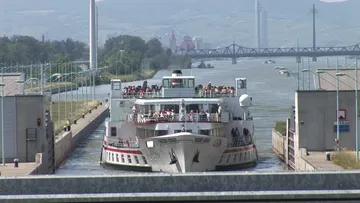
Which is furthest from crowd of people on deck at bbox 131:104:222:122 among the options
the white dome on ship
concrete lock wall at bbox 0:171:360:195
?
concrete lock wall at bbox 0:171:360:195

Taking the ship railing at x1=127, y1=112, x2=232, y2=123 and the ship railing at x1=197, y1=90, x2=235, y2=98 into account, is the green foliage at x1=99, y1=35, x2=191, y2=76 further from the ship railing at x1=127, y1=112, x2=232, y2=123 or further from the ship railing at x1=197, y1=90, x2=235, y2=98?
the ship railing at x1=127, y1=112, x2=232, y2=123

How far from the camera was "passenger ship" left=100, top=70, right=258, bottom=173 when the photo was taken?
38875 mm

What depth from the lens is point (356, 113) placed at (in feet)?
125

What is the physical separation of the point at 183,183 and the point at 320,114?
20.0 metres

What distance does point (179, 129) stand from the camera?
Answer: 131 feet

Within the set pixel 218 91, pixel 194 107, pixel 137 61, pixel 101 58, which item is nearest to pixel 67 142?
pixel 218 91

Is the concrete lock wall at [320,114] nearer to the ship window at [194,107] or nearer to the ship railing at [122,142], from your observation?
the ship window at [194,107]

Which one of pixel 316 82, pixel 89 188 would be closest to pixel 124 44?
pixel 316 82

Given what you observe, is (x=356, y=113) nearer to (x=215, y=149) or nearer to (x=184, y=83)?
(x=215, y=149)

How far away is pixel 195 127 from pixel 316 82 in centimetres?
896

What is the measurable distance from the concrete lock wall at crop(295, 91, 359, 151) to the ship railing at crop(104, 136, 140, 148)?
6584mm

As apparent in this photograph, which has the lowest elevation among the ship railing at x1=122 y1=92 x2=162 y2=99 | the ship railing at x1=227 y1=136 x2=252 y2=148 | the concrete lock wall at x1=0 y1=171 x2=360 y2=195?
the ship railing at x1=227 y1=136 x2=252 y2=148

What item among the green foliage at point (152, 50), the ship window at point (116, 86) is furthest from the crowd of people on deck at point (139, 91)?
the green foliage at point (152, 50)

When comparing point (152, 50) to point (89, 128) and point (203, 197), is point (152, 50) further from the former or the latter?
point (203, 197)
